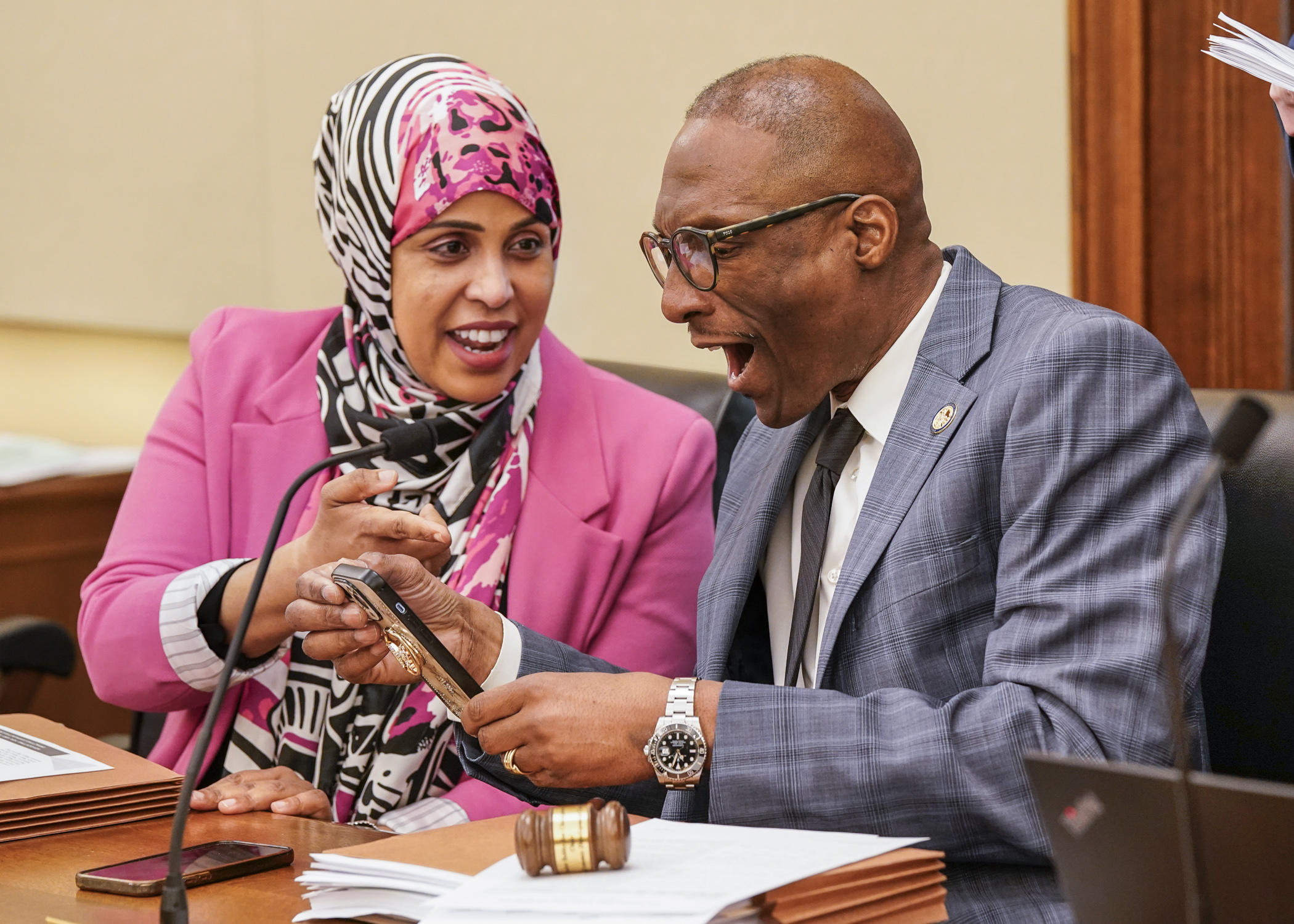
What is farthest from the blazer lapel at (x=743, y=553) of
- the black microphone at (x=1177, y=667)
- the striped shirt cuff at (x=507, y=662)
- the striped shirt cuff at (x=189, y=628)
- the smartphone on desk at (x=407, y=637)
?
the black microphone at (x=1177, y=667)

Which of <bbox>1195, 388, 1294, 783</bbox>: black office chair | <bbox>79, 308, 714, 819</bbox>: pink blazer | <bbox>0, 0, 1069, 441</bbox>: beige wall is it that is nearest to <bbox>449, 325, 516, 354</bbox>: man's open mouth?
<bbox>79, 308, 714, 819</bbox>: pink blazer

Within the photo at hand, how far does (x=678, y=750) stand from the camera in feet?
3.81

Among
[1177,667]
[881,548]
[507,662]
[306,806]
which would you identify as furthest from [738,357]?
[1177,667]

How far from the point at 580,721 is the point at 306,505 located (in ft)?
2.51

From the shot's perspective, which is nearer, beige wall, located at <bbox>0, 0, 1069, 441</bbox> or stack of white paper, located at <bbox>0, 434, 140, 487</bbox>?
beige wall, located at <bbox>0, 0, 1069, 441</bbox>

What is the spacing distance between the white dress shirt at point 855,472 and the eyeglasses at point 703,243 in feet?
0.58

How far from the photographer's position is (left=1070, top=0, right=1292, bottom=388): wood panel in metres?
2.23

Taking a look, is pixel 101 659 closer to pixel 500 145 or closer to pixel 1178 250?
pixel 500 145

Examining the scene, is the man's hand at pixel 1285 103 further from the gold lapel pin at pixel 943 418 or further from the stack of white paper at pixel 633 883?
the stack of white paper at pixel 633 883

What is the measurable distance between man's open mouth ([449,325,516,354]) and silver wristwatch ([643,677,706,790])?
75 centimetres

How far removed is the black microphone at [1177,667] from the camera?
0.66 metres

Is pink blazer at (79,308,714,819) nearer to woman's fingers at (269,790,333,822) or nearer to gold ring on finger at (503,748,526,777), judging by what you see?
woman's fingers at (269,790,333,822)

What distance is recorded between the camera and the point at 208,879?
106 centimetres

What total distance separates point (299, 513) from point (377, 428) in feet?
0.49
